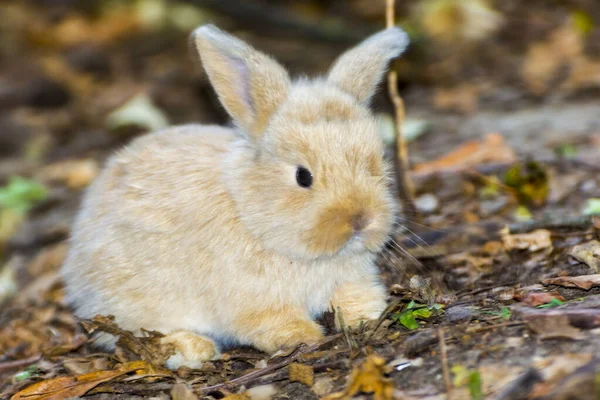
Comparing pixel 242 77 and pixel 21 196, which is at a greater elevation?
pixel 242 77

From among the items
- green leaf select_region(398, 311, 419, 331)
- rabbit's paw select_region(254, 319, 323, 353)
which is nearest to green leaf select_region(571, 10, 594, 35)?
green leaf select_region(398, 311, 419, 331)

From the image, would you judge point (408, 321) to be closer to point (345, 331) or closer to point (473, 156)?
point (345, 331)

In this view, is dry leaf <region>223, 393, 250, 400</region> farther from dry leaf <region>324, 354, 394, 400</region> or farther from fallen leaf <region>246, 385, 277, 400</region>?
dry leaf <region>324, 354, 394, 400</region>

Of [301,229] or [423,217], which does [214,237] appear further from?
[423,217]

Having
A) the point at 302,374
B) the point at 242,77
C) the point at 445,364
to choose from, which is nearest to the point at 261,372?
the point at 302,374

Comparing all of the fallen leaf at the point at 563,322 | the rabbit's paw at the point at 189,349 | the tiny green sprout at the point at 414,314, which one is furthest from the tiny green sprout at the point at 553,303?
the rabbit's paw at the point at 189,349

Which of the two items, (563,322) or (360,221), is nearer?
(563,322)

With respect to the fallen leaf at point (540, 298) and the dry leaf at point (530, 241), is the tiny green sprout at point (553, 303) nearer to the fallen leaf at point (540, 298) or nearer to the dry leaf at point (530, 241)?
the fallen leaf at point (540, 298)
